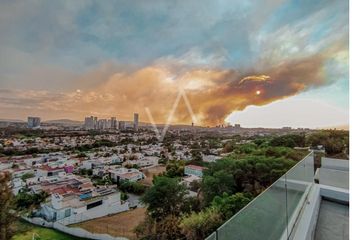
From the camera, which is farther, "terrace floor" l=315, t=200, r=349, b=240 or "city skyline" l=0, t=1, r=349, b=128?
"city skyline" l=0, t=1, r=349, b=128

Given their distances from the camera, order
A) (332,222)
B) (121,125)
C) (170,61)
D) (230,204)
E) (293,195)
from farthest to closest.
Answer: (170,61) → (121,125) → (230,204) → (332,222) → (293,195)

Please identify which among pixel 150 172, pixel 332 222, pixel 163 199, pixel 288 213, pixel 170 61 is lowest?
pixel 163 199

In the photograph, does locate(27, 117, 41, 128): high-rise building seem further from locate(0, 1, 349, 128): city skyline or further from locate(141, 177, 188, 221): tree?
locate(141, 177, 188, 221): tree

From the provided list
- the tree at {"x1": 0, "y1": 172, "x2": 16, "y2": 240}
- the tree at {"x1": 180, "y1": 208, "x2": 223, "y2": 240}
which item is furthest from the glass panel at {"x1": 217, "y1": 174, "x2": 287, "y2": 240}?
the tree at {"x1": 180, "y1": 208, "x2": 223, "y2": 240}

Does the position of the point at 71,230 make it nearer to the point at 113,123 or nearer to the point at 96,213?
the point at 96,213

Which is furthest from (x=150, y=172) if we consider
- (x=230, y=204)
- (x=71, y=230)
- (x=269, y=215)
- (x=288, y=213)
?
(x=269, y=215)

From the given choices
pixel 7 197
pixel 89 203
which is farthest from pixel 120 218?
pixel 7 197
